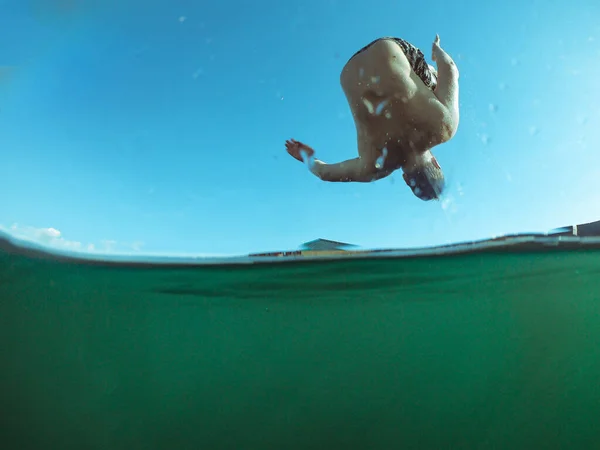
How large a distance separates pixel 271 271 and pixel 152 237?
1.84 m

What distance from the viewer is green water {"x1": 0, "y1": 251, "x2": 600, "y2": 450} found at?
5016 millimetres

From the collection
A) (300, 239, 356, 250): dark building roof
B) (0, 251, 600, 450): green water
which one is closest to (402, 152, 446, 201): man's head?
(300, 239, 356, 250): dark building roof

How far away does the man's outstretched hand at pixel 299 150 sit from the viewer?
3467 millimetres

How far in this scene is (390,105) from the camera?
97.0 inches

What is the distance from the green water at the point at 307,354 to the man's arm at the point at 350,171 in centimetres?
260

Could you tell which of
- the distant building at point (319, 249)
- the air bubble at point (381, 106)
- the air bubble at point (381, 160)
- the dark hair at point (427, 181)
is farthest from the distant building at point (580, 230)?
the air bubble at point (381, 106)

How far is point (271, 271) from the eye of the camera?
5668 millimetres

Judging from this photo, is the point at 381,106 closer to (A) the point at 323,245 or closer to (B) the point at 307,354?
(A) the point at 323,245

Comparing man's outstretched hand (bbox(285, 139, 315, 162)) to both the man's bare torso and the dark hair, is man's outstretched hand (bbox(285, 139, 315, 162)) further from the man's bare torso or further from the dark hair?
the dark hair

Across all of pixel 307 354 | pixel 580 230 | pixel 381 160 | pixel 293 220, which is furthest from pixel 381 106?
pixel 307 354

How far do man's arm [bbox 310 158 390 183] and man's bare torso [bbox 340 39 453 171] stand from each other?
113mm

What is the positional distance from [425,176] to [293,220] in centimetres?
169

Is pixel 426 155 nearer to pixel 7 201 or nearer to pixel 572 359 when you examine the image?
pixel 7 201

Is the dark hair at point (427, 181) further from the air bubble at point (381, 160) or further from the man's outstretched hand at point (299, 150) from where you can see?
the man's outstretched hand at point (299, 150)
